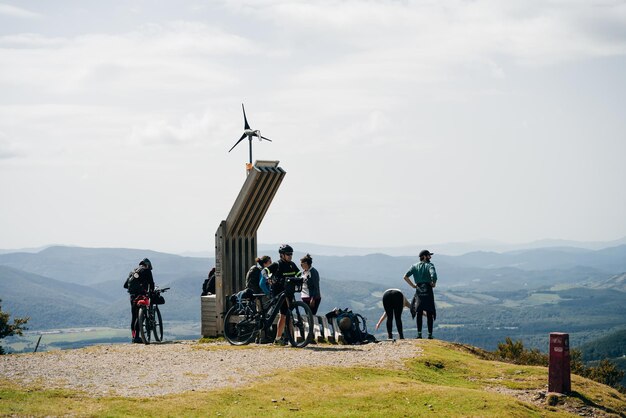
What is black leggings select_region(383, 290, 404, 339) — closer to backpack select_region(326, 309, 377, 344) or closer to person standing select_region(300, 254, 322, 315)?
backpack select_region(326, 309, 377, 344)

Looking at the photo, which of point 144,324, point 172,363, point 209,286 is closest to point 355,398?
point 172,363

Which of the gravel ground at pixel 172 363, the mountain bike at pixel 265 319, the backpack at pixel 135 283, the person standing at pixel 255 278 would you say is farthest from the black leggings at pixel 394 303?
the backpack at pixel 135 283

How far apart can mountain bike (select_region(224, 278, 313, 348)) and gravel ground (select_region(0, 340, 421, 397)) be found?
546 millimetres

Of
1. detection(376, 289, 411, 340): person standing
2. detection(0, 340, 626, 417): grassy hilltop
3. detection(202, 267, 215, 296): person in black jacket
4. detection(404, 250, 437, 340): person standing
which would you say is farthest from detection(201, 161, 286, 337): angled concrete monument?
detection(0, 340, 626, 417): grassy hilltop

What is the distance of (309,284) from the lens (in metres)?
23.2

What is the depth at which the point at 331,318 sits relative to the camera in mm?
24250

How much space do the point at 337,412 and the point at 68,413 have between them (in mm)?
4380

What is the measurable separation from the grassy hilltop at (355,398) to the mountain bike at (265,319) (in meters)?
4.01

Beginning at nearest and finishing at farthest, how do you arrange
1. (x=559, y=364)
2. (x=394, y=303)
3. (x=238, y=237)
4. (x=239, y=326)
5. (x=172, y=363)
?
(x=559, y=364) → (x=172, y=363) → (x=239, y=326) → (x=394, y=303) → (x=238, y=237)

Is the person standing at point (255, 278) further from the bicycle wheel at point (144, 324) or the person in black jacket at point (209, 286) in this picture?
the person in black jacket at point (209, 286)

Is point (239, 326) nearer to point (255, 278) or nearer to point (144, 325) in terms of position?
point (255, 278)

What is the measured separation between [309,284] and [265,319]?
60.3 inches

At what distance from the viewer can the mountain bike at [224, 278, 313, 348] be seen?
72.3 feet

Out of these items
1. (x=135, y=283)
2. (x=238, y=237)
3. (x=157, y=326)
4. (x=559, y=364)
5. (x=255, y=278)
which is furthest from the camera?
(x=238, y=237)
